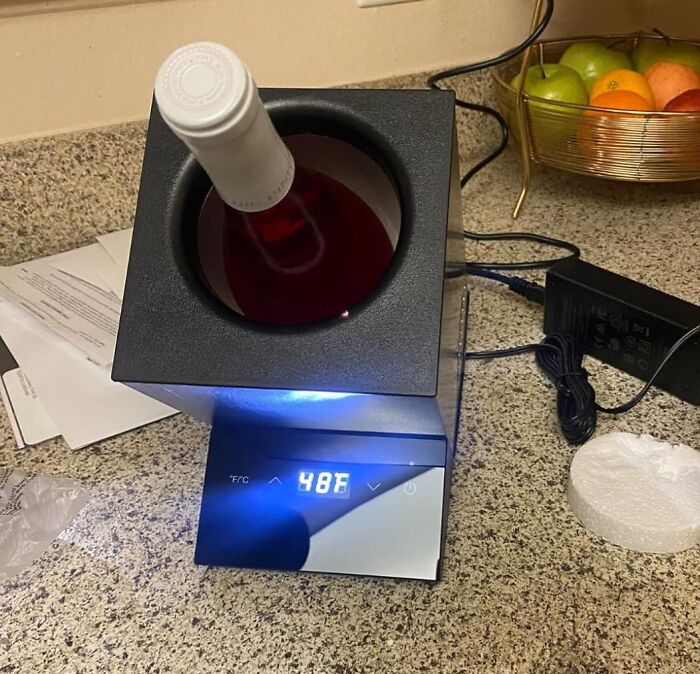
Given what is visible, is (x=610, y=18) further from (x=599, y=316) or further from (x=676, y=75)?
(x=599, y=316)

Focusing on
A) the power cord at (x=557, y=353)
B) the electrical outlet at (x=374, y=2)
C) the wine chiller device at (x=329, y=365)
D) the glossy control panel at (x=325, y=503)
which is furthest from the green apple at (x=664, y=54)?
the glossy control panel at (x=325, y=503)

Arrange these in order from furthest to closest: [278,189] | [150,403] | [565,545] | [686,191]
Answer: [686,191]
[150,403]
[565,545]
[278,189]

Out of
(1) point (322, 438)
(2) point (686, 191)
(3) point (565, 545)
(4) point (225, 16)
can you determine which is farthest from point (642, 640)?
(4) point (225, 16)

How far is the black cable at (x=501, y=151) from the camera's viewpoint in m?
0.68

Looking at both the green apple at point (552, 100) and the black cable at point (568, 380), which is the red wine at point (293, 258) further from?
the green apple at point (552, 100)

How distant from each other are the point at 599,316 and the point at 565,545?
0.59 ft

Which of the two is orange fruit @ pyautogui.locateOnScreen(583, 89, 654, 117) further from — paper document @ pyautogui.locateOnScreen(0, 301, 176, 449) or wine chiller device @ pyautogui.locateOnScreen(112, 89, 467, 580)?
paper document @ pyautogui.locateOnScreen(0, 301, 176, 449)

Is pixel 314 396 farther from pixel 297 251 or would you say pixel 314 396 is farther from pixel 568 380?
pixel 568 380

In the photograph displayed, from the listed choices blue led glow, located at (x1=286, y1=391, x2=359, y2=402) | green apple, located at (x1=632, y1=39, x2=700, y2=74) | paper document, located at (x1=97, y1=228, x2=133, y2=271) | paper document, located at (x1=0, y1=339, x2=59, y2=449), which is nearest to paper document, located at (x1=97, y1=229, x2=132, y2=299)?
paper document, located at (x1=97, y1=228, x2=133, y2=271)

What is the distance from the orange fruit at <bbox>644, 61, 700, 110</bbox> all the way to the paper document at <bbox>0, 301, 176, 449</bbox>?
0.55 metres

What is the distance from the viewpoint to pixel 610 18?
809 millimetres

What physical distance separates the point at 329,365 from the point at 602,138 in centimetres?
41

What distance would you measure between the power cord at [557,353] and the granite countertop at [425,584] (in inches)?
0.5

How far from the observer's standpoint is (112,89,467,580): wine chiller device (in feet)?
1.32
